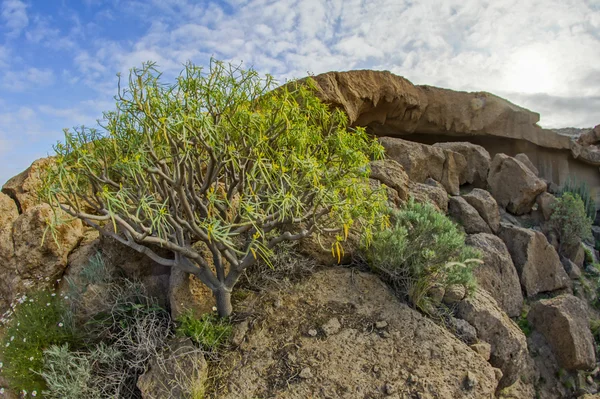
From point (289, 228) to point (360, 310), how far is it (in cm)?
129

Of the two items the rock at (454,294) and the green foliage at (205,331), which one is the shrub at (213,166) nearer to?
the green foliage at (205,331)

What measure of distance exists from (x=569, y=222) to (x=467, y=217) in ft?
10.6

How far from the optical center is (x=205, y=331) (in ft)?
13.9

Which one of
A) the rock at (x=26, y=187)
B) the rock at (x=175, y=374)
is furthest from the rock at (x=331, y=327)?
the rock at (x=26, y=187)

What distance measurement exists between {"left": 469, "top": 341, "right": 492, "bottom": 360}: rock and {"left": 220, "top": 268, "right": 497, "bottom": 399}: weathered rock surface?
0.22 meters

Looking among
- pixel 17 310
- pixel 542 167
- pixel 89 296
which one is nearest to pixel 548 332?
pixel 89 296

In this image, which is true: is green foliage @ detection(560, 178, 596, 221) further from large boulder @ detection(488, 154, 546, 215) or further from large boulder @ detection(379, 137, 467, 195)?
large boulder @ detection(379, 137, 467, 195)

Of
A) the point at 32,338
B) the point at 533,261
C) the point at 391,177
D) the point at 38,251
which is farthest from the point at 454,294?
the point at 38,251

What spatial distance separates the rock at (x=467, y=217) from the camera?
7.29m

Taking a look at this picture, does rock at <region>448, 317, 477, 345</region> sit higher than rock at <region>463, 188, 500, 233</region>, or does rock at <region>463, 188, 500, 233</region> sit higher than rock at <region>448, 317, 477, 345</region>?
rock at <region>463, 188, 500, 233</region>

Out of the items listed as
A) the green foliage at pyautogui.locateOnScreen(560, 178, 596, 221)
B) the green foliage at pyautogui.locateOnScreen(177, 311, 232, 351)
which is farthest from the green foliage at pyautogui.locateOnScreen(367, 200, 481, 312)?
the green foliage at pyautogui.locateOnScreen(560, 178, 596, 221)

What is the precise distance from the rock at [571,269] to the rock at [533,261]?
56 centimetres

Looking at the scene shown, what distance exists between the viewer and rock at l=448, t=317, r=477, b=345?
15.1 feet

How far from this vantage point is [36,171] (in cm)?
681
